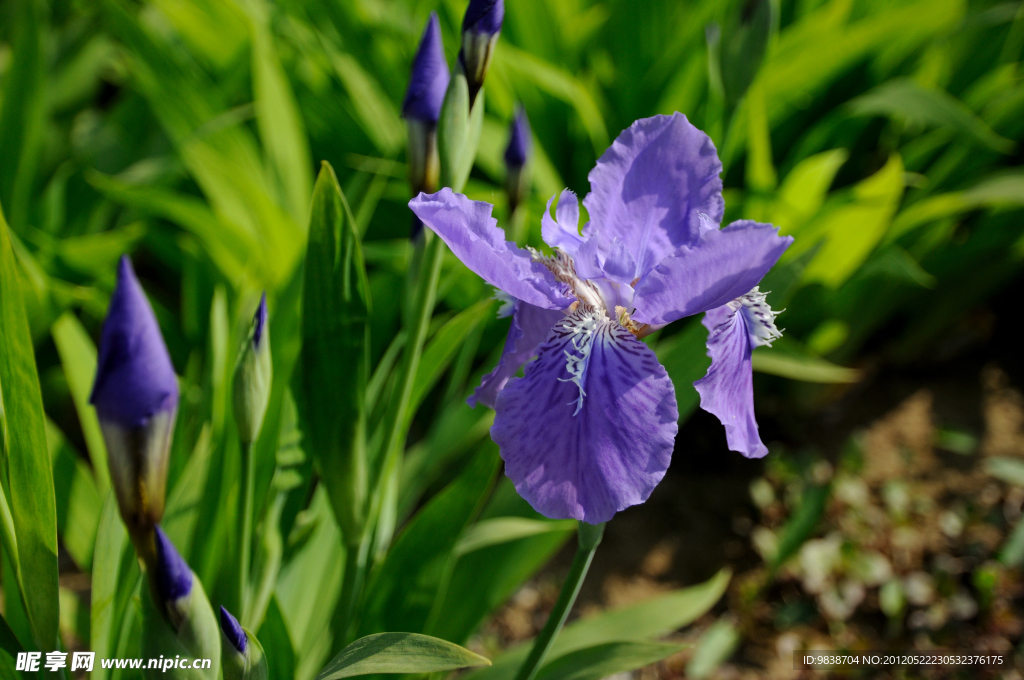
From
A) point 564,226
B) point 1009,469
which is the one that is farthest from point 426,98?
point 1009,469

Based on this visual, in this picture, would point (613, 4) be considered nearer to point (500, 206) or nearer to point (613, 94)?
point (613, 94)

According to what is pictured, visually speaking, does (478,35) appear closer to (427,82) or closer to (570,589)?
(427,82)

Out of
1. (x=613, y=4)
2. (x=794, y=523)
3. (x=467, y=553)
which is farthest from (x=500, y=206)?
(x=794, y=523)

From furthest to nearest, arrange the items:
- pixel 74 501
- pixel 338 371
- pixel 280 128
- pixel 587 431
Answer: pixel 280 128
pixel 74 501
pixel 338 371
pixel 587 431

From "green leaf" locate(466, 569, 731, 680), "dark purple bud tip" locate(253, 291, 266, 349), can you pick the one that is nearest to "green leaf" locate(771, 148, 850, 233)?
"green leaf" locate(466, 569, 731, 680)

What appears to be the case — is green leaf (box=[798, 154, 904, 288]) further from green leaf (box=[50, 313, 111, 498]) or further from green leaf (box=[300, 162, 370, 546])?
green leaf (box=[50, 313, 111, 498])

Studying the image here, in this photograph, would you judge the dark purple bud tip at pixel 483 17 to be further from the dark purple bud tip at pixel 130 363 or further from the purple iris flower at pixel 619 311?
the dark purple bud tip at pixel 130 363

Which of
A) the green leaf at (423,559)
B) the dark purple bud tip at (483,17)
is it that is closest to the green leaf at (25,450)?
the green leaf at (423,559)
